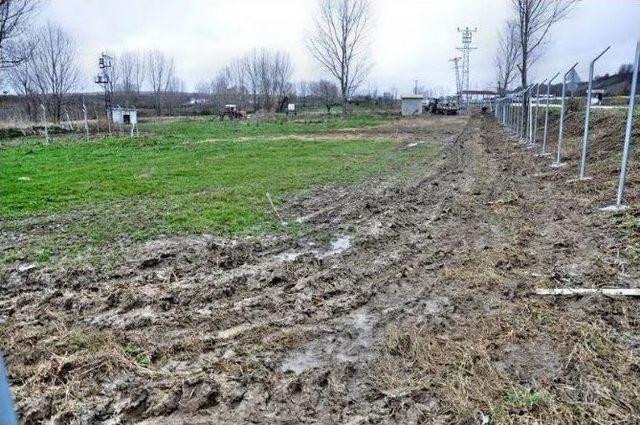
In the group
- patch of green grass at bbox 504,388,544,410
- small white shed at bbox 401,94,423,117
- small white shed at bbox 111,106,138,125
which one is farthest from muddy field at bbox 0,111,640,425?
small white shed at bbox 401,94,423,117

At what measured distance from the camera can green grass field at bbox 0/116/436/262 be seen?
639 centimetres

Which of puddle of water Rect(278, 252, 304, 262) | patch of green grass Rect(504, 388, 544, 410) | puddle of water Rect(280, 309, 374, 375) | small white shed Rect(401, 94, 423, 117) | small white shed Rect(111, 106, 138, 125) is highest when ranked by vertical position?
small white shed Rect(401, 94, 423, 117)

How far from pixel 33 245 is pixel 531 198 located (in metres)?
7.05

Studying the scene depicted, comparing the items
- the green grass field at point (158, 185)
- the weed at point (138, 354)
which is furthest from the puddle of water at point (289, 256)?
the weed at point (138, 354)

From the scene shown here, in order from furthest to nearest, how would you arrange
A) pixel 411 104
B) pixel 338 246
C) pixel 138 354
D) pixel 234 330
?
→ pixel 411 104, pixel 338 246, pixel 234 330, pixel 138 354

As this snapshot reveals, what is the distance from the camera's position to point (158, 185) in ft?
31.7

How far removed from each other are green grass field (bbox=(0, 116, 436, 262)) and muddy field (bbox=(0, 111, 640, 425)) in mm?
930

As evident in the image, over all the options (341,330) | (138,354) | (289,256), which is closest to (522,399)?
(341,330)

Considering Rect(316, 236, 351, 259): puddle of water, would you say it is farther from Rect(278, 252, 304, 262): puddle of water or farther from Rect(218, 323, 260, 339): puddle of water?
Rect(218, 323, 260, 339): puddle of water

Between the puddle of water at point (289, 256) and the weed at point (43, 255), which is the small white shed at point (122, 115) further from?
the puddle of water at point (289, 256)

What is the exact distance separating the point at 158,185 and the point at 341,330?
23.2ft

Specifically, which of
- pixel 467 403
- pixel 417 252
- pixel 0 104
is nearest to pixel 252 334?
pixel 467 403

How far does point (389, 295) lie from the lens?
13.7ft

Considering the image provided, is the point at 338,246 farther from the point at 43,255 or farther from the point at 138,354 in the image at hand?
the point at 43,255
